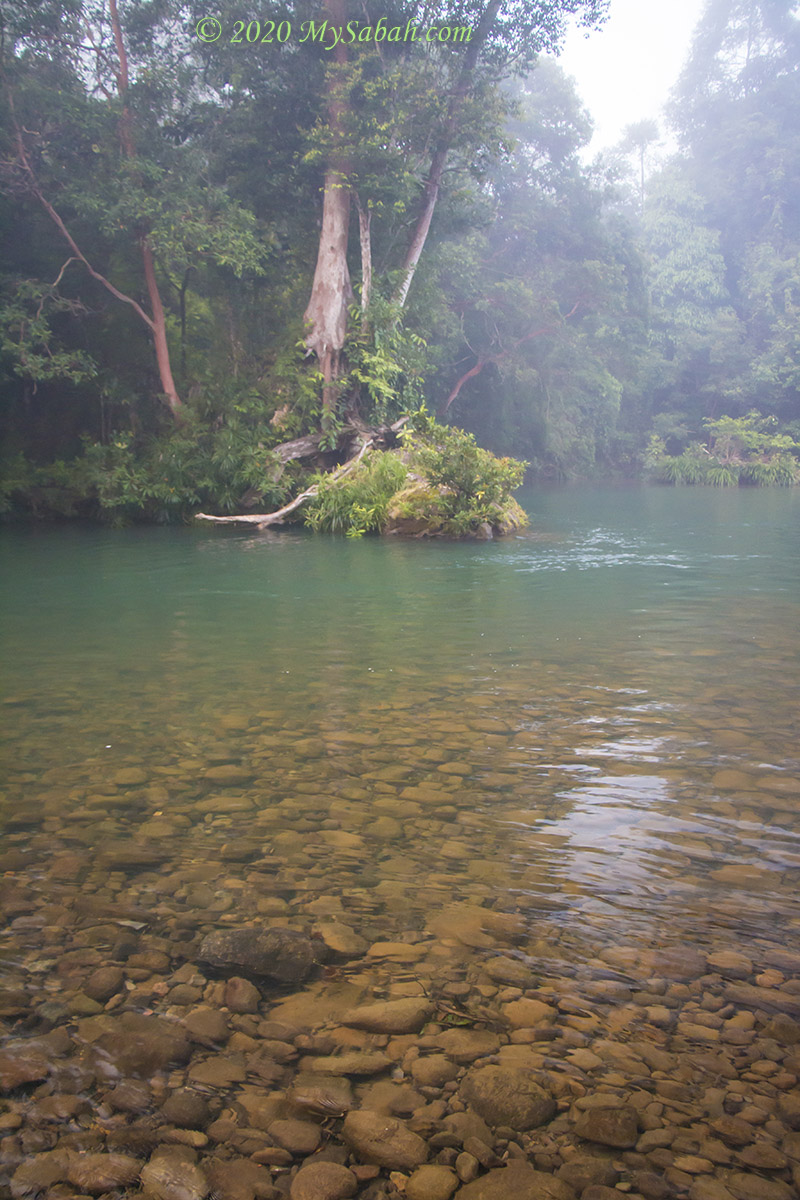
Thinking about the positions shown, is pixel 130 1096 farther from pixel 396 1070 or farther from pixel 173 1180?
pixel 396 1070

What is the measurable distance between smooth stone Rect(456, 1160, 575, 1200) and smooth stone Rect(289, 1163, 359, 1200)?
0.19 meters

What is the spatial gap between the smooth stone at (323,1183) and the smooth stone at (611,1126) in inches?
17.0

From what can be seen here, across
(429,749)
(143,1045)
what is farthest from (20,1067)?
(429,749)

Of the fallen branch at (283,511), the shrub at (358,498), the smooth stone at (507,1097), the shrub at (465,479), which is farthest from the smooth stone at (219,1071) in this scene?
the fallen branch at (283,511)

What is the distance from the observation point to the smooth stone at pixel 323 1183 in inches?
54.7

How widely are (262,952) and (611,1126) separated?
36.5 inches

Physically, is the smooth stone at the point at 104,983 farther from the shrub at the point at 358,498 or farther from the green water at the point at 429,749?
the shrub at the point at 358,498

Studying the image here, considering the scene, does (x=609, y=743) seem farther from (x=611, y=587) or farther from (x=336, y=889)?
Result: (x=611, y=587)

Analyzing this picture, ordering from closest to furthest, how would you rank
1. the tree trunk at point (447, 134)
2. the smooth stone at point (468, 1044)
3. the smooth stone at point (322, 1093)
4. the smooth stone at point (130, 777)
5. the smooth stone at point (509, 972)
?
the smooth stone at point (322, 1093) < the smooth stone at point (468, 1044) < the smooth stone at point (509, 972) < the smooth stone at point (130, 777) < the tree trunk at point (447, 134)

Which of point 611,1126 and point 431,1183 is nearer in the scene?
point 431,1183

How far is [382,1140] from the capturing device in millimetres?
1492

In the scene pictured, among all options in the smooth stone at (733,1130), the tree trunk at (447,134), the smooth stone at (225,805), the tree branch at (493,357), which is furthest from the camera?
the tree branch at (493,357)

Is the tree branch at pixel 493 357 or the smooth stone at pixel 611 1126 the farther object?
the tree branch at pixel 493 357

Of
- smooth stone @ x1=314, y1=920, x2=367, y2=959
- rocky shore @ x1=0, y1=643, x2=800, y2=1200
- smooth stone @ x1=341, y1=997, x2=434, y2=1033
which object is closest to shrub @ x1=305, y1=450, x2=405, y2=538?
rocky shore @ x1=0, y1=643, x2=800, y2=1200
